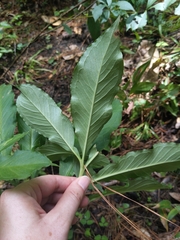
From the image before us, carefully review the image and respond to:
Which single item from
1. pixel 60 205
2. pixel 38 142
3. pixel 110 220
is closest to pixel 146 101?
pixel 110 220

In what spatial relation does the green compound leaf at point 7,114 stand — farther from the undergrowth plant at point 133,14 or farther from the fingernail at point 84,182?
the undergrowth plant at point 133,14

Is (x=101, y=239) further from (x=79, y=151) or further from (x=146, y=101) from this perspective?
(x=146, y=101)

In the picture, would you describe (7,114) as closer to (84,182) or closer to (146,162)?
(84,182)

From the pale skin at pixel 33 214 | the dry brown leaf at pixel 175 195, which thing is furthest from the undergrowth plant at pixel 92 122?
the dry brown leaf at pixel 175 195

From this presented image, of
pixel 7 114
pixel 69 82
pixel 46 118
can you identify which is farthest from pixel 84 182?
Result: pixel 69 82

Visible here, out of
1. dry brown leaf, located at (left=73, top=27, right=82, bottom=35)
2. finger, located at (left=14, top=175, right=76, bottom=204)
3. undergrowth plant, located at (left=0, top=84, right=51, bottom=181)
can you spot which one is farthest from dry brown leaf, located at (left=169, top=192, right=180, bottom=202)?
dry brown leaf, located at (left=73, top=27, right=82, bottom=35)

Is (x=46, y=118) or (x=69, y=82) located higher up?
(x=46, y=118)

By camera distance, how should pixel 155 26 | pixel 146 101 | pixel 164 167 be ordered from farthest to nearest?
pixel 155 26
pixel 146 101
pixel 164 167
